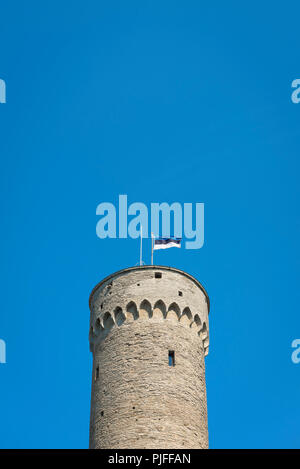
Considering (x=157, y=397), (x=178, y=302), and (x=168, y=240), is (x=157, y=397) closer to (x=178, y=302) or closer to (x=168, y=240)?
(x=178, y=302)

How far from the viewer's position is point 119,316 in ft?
134

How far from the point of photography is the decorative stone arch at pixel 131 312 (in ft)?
133

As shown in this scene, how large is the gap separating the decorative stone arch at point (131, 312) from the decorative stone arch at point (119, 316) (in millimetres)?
238

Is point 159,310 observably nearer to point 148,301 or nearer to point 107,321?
point 148,301

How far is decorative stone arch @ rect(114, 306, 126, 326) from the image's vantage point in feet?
133

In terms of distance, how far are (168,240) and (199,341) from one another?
6173 millimetres

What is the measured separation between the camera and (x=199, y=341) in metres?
41.2

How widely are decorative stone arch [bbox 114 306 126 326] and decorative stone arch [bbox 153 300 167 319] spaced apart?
1.44 metres

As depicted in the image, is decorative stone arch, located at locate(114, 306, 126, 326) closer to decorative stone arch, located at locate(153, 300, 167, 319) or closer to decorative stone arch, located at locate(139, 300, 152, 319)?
decorative stone arch, located at locate(139, 300, 152, 319)

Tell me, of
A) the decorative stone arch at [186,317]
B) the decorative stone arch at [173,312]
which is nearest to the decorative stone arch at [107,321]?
the decorative stone arch at [173,312]

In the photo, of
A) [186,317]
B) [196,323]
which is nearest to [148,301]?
[186,317]

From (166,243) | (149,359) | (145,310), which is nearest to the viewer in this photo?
(149,359)

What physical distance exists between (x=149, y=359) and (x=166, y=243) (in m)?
8.15

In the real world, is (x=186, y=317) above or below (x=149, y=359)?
above
